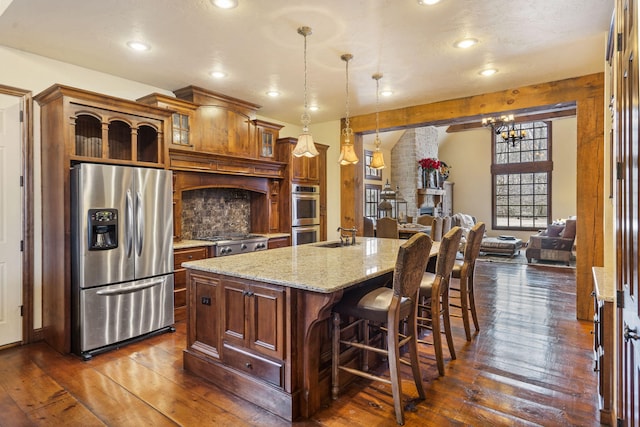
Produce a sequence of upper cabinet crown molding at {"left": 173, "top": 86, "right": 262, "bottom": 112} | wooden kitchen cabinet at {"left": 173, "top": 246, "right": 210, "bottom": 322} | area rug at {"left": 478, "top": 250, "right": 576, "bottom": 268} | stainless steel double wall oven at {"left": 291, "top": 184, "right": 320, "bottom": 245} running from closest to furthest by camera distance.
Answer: wooden kitchen cabinet at {"left": 173, "top": 246, "right": 210, "bottom": 322} < upper cabinet crown molding at {"left": 173, "top": 86, "right": 262, "bottom": 112} < stainless steel double wall oven at {"left": 291, "top": 184, "right": 320, "bottom": 245} < area rug at {"left": 478, "top": 250, "right": 576, "bottom": 268}

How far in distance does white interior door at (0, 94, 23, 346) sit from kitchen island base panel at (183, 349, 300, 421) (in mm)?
1808

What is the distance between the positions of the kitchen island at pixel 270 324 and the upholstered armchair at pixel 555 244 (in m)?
6.01

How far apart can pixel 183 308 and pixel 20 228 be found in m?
1.67

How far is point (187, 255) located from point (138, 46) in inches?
82.3

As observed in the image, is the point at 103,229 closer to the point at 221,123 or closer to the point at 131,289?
the point at 131,289

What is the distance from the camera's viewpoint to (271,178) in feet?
17.9

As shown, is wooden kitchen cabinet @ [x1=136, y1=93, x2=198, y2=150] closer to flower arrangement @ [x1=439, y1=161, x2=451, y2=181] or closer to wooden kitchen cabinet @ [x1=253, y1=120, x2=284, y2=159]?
wooden kitchen cabinet @ [x1=253, y1=120, x2=284, y2=159]

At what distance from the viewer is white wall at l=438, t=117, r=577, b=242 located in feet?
34.3

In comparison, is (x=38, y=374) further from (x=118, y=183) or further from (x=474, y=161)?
(x=474, y=161)

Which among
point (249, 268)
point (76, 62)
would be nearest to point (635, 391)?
point (249, 268)

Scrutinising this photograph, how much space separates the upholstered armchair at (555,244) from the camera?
7.01 metres

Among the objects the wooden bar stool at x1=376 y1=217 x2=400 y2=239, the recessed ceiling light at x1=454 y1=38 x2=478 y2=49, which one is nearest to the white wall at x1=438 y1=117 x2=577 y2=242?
the wooden bar stool at x1=376 y1=217 x2=400 y2=239

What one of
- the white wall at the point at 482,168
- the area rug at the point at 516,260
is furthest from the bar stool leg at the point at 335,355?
the white wall at the point at 482,168

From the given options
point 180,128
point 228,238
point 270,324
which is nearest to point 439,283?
point 270,324
